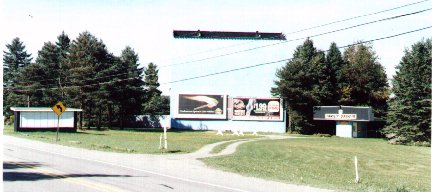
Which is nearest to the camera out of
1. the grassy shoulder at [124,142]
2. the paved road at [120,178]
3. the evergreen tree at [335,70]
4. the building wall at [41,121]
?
the paved road at [120,178]

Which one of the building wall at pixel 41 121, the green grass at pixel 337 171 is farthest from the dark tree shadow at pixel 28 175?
the building wall at pixel 41 121

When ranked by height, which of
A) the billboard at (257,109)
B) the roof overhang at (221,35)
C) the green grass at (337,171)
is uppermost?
the roof overhang at (221,35)

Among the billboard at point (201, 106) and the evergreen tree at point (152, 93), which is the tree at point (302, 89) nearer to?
the billboard at point (201, 106)

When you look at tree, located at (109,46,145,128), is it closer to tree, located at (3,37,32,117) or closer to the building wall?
the building wall

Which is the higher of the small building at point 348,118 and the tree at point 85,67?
the tree at point 85,67

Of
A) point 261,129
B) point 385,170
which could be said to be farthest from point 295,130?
point 385,170

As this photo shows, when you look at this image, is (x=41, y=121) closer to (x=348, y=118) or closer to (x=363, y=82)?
(x=348, y=118)

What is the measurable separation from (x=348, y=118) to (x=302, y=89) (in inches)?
358

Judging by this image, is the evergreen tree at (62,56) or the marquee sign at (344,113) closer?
the marquee sign at (344,113)

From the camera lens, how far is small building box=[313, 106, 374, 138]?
6538 centimetres

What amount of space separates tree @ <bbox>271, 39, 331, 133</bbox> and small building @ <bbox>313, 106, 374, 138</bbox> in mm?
1990

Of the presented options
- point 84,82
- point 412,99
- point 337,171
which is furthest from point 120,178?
point 84,82

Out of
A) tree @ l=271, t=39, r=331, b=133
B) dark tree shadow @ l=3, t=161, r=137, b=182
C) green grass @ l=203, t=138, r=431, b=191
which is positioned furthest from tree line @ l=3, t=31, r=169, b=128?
dark tree shadow @ l=3, t=161, r=137, b=182

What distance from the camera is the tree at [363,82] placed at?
251ft
